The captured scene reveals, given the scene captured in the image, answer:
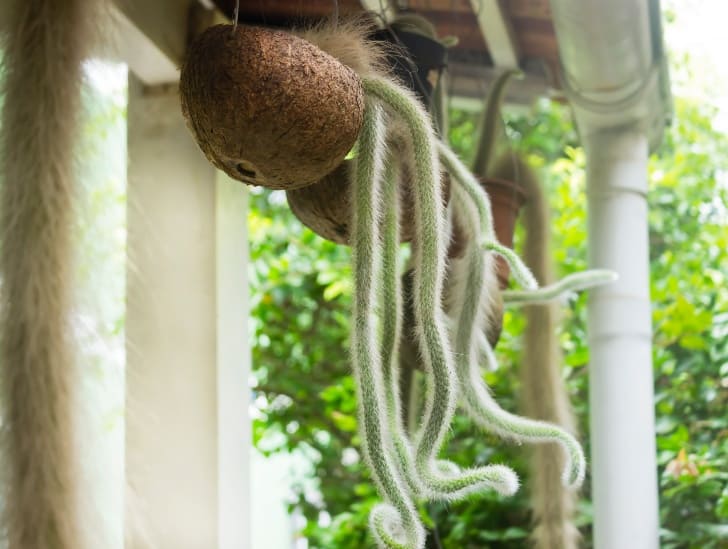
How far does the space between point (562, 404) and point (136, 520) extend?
78cm

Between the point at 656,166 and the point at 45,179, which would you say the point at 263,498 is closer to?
the point at 656,166

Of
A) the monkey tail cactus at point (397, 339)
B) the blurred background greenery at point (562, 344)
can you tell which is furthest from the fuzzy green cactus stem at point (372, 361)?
the blurred background greenery at point (562, 344)

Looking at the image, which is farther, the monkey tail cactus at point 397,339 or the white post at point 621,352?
the white post at point 621,352

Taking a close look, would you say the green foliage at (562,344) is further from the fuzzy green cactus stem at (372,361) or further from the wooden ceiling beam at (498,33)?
the fuzzy green cactus stem at (372,361)

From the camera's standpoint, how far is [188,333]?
110cm

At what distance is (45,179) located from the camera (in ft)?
2.24

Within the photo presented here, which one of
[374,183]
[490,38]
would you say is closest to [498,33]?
[490,38]

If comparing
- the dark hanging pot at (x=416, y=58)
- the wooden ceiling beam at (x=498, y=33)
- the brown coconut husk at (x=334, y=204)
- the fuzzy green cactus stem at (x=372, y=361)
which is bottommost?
the fuzzy green cactus stem at (x=372, y=361)

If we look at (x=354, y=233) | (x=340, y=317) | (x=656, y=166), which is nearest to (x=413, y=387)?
(x=354, y=233)

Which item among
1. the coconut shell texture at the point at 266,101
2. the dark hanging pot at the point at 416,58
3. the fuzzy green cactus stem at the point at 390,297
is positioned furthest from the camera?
the dark hanging pot at the point at 416,58

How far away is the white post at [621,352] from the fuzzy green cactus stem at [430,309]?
71cm

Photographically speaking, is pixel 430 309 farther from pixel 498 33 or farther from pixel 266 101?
pixel 498 33

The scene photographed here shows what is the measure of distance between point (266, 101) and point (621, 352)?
929mm

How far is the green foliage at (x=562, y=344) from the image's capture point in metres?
1.97
